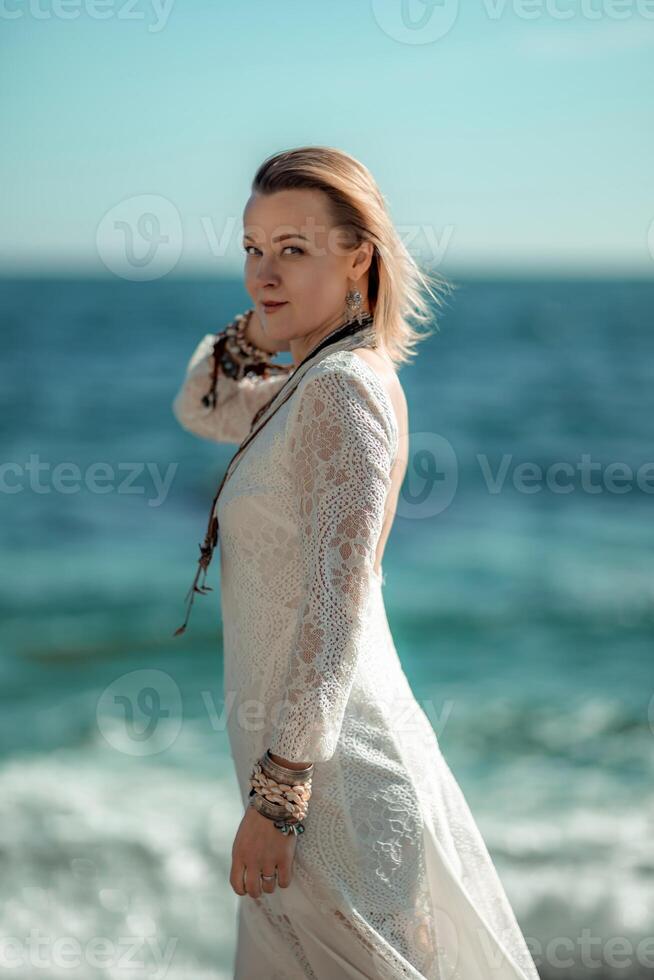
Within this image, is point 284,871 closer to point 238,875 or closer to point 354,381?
point 238,875

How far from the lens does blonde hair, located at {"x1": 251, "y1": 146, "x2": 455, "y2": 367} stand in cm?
176

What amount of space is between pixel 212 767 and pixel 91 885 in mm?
1394

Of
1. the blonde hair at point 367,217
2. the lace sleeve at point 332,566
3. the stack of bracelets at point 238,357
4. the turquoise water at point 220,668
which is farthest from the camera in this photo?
the turquoise water at point 220,668

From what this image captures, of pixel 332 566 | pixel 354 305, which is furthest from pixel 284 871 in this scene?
pixel 354 305

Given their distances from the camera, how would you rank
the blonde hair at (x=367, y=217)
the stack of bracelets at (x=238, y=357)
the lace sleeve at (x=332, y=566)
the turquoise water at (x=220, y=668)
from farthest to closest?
1. the turquoise water at (x=220, y=668)
2. the stack of bracelets at (x=238, y=357)
3. the blonde hair at (x=367, y=217)
4. the lace sleeve at (x=332, y=566)

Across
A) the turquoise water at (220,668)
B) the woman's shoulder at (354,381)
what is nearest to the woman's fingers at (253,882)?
the woman's shoulder at (354,381)

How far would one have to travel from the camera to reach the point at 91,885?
4.45 m

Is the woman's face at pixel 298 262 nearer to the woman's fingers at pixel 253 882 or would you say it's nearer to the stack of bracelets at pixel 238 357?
the stack of bracelets at pixel 238 357

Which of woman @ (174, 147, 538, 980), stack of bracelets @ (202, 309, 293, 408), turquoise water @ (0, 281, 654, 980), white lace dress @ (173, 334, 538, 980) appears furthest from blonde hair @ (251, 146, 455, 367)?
turquoise water @ (0, 281, 654, 980)

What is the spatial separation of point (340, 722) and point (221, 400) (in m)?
0.92

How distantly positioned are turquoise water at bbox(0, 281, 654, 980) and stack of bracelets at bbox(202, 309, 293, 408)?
210cm

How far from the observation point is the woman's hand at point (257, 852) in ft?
5.20

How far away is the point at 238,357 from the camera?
2.28 metres

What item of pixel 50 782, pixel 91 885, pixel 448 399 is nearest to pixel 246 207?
pixel 91 885
